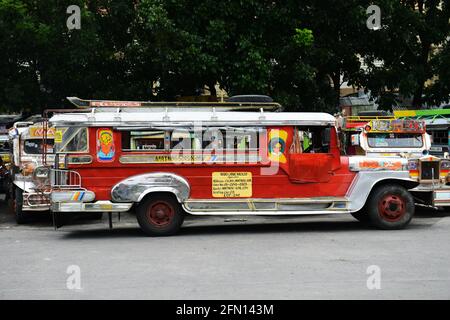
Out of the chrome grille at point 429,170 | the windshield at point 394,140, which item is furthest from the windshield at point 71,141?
the windshield at point 394,140

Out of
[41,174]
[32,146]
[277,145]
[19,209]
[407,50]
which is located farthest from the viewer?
[407,50]

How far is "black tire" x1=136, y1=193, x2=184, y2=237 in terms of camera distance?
39.1ft

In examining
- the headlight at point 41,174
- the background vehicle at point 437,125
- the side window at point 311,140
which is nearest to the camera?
the side window at point 311,140

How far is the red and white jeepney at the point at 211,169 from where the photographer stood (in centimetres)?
1183

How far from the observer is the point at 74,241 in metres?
11.6

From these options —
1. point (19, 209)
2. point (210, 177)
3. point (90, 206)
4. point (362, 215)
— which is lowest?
point (362, 215)

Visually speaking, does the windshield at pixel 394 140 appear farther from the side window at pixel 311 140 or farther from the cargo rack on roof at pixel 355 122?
the side window at pixel 311 140

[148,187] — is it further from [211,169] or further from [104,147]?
[211,169]

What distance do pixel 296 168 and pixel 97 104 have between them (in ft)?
12.8

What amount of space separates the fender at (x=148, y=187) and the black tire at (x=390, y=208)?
11.5ft

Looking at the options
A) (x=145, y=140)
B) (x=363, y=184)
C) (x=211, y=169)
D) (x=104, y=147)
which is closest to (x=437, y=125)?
(x=363, y=184)

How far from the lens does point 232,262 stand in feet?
29.6

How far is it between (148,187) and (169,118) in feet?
4.30

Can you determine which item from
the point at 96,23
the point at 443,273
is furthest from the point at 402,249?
the point at 96,23
